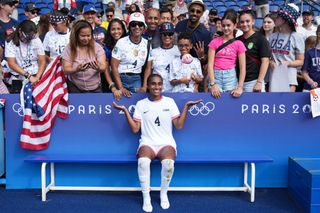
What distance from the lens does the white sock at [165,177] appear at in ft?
14.7

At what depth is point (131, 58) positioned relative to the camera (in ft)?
17.0

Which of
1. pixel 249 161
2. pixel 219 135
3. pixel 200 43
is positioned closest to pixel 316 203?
pixel 249 161

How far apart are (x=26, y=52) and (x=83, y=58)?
0.81 m

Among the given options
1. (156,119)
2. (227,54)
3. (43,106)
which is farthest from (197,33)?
(43,106)

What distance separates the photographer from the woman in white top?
4.60 m

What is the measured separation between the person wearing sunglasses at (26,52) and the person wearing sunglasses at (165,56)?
1.28 meters

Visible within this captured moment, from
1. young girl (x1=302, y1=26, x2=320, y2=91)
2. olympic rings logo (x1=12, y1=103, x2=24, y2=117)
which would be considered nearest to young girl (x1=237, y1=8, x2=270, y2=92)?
young girl (x1=302, y1=26, x2=320, y2=91)

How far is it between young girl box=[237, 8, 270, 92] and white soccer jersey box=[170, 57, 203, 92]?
547 millimetres

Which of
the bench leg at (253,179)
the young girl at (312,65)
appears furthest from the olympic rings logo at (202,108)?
the young girl at (312,65)

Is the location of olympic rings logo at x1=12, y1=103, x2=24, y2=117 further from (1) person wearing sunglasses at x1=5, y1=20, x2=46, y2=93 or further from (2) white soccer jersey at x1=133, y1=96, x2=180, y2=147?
(2) white soccer jersey at x1=133, y1=96, x2=180, y2=147

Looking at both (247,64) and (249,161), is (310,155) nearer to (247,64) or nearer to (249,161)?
(249,161)

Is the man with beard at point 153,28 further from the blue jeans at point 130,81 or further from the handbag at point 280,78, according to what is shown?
the handbag at point 280,78

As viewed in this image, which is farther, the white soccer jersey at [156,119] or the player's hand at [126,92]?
the player's hand at [126,92]

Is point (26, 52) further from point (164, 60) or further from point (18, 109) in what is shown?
point (164, 60)
